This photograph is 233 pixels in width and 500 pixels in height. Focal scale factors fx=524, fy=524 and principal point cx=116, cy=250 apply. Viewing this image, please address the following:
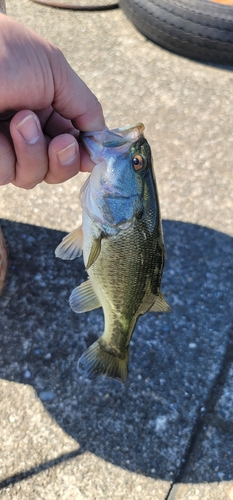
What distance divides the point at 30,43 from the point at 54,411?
165 cm

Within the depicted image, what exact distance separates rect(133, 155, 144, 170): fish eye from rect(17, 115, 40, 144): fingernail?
368 millimetres

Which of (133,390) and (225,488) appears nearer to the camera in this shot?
(225,488)

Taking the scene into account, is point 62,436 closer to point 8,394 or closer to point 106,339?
point 8,394

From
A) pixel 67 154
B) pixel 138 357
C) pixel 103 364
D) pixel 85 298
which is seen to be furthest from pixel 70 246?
pixel 138 357

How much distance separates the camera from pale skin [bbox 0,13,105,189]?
1.82m

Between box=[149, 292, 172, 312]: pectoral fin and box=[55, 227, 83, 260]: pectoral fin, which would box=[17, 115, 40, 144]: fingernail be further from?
box=[149, 292, 172, 312]: pectoral fin

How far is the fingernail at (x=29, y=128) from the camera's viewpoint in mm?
1816

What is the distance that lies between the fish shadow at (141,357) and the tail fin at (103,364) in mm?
357

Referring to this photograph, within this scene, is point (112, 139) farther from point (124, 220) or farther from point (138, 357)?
point (138, 357)

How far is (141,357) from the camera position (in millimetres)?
2713

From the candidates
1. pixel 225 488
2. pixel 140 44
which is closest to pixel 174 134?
pixel 140 44

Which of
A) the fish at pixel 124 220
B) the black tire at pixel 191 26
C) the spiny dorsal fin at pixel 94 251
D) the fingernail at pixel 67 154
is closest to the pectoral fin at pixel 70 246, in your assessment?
the fish at pixel 124 220

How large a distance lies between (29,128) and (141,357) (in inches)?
54.7

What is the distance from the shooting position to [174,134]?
12.3 feet
